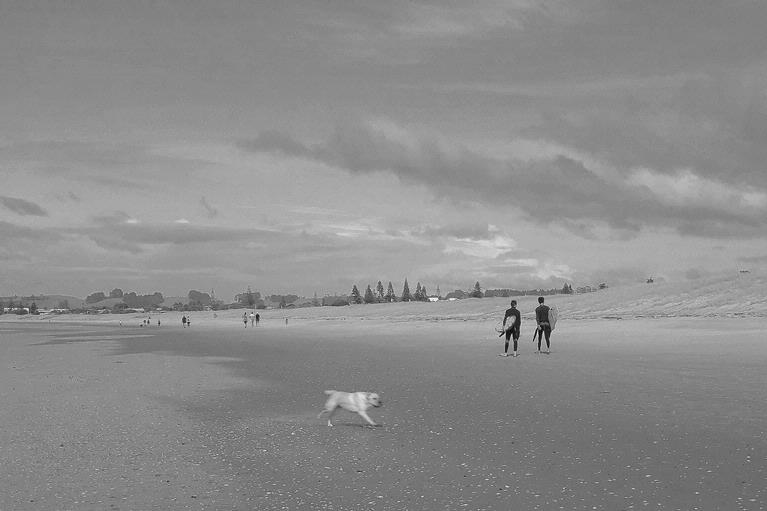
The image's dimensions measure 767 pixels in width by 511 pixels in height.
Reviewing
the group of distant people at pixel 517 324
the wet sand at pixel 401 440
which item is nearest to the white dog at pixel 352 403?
the wet sand at pixel 401 440

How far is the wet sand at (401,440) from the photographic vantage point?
7461 mm

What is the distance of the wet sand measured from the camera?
24.5 feet

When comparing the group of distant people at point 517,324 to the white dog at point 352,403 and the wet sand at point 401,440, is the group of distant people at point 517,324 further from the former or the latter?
the white dog at point 352,403

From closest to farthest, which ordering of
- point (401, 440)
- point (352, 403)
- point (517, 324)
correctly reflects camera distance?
point (401, 440) → point (352, 403) → point (517, 324)

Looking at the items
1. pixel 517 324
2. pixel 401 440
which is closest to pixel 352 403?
pixel 401 440

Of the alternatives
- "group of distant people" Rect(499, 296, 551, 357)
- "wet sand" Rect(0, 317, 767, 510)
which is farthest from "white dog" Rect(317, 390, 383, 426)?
"group of distant people" Rect(499, 296, 551, 357)

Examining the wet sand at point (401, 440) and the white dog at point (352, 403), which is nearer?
the wet sand at point (401, 440)

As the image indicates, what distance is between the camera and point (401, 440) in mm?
10352

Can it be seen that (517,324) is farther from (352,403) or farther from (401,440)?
(401,440)

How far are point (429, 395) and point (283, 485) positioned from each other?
782 centimetres

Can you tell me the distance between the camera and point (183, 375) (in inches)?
831

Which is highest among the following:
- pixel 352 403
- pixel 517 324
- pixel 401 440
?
pixel 517 324

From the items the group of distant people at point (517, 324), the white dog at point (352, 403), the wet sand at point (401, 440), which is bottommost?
the wet sand at point (401, 440)

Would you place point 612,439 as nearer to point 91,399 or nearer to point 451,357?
point 91,399
